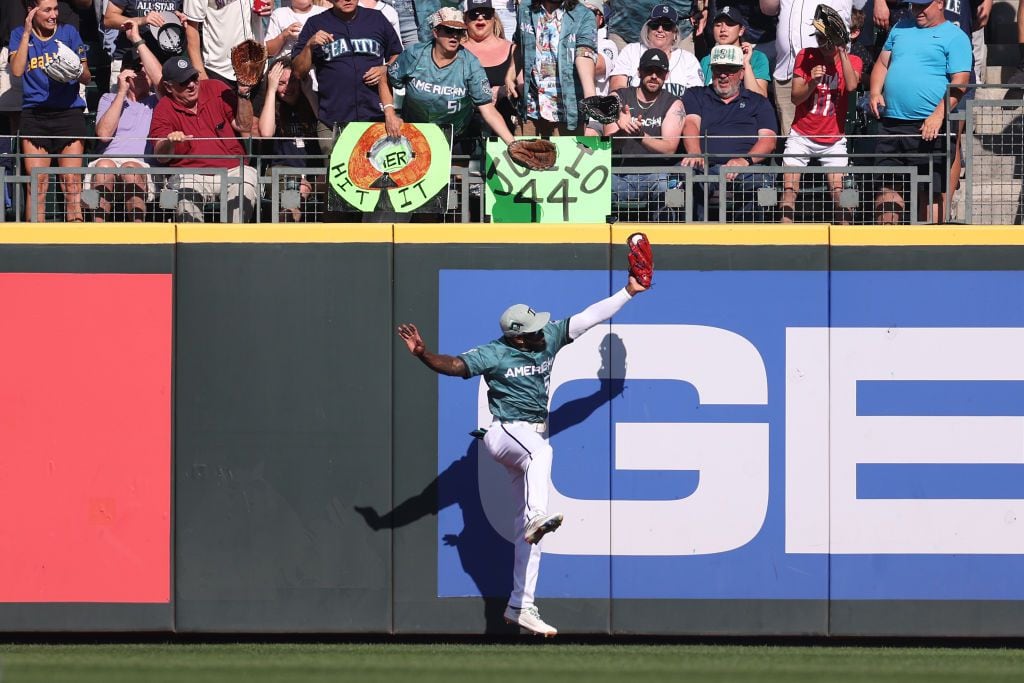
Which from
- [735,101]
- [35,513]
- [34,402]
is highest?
[735,101]

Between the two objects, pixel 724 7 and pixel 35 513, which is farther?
pixel 724 7

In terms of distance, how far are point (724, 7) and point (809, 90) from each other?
2224 millimetres

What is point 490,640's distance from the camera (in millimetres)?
10117

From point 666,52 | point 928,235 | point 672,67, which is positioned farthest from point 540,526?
point 672,67

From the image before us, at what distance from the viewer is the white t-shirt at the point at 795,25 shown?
40.2 feet

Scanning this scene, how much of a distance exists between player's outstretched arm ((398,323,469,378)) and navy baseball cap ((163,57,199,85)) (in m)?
3.36

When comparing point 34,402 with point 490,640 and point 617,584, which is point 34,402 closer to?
point 490,640

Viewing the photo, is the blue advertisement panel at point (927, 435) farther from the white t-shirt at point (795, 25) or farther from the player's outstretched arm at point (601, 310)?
the white t-shirt at point (795, 25)

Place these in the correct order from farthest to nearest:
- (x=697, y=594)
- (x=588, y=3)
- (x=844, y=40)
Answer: (x=588, y=3) < (x=844, y=40) < (x=697, y=594)

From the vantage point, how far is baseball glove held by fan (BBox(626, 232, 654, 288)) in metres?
9.28

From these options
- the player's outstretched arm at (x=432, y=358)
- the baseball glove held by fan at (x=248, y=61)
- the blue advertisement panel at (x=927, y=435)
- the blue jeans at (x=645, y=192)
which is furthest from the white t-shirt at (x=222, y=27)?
the blue advertisement panel at (x=927, y=435)

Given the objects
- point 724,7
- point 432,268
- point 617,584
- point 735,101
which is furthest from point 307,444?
point 724,7

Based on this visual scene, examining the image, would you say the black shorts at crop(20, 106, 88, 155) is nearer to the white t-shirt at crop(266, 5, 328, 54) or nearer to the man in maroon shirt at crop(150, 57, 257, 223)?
the man in maroon shirt at crop(150, 57, 257, 223)

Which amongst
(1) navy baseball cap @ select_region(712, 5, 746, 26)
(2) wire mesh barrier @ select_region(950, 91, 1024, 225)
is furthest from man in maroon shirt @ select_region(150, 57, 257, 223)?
(2) wire mesh barrier @ select_region(950, 91, 1024, 225)
